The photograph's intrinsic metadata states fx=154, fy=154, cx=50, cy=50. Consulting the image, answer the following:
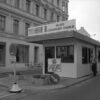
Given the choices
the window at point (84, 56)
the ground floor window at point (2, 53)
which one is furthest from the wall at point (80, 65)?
the ground floor window at point (2, 53)

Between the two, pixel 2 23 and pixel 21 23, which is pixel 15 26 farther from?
pixel 2 23

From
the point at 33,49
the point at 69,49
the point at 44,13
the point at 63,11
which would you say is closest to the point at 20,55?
the point at 33,49

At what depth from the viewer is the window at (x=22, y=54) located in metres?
24.1

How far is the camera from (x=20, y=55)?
80.7 ft

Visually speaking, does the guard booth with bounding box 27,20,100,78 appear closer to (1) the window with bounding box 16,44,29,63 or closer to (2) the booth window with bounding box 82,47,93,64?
(2) the booth window with bounding box 82,47,93,64

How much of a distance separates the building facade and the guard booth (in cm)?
886

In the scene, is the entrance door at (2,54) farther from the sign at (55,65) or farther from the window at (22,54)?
the sign at (55,65)

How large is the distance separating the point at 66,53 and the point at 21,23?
13.8 meters

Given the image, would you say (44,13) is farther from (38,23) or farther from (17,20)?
(17,20)

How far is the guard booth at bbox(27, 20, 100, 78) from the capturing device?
11836 millimetres

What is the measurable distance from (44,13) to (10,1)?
916 centimetres

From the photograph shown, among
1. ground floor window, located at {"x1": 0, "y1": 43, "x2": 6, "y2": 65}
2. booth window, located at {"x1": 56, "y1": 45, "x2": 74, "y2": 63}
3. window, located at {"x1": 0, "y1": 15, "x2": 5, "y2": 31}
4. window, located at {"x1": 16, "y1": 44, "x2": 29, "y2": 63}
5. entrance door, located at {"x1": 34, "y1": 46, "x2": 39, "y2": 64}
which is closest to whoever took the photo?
booth window, located at {"x1": 56, "y1": 45, "x2": 74, "y2": 63}

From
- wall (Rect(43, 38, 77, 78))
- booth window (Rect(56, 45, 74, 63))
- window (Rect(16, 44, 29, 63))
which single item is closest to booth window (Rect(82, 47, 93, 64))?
booth window (Rect(56, 45, 74, 63))

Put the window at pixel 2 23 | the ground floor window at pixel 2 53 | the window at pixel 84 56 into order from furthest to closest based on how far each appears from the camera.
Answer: the ground floor window at pixel 2 53
the window at pixel 2 23
the window at pixel 84 56
